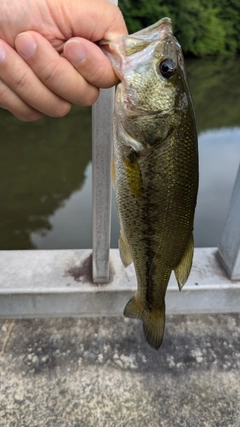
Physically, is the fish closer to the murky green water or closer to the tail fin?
the tail fin

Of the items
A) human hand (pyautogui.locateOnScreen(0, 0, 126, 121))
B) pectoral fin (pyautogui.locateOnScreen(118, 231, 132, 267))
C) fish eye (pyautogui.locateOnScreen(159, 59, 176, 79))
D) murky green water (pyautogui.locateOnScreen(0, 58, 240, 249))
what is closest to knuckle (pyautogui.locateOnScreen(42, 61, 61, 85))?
human hand (pyautogui.locateOnScreen(0, 0, 126, 121))

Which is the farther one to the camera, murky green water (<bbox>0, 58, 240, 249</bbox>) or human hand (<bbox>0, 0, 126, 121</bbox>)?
murky green water (<bbox>0, 58, 240, 249</bbox>)

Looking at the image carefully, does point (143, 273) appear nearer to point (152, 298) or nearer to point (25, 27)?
point (152, 298)

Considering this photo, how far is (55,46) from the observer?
43.7 inches

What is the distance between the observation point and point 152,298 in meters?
1.66

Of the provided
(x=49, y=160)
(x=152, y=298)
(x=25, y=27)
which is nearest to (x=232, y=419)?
(x=152, y=298)

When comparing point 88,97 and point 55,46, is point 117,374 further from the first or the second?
point 55,46

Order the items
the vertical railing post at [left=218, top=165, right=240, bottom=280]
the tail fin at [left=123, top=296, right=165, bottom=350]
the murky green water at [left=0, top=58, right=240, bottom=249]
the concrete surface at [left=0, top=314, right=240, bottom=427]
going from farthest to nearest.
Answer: the murky green water at [left=0, top=58, right=240, bottom=249]
the vertical railing post at [left=218, top=165, right=240, bottom=280]
the concrete surface at [left=0, top=314, right=240, bottom=427]
the tail fin at [left=123, top=296, right=165, bottom=350]

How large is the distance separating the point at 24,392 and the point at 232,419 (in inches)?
42.8

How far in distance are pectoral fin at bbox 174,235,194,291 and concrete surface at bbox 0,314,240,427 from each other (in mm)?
751

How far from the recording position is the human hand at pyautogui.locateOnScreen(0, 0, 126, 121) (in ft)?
3.39

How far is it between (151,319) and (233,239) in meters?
0.79

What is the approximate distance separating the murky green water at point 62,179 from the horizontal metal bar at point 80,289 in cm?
284

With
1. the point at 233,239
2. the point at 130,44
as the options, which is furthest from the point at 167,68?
the point at 233,239
